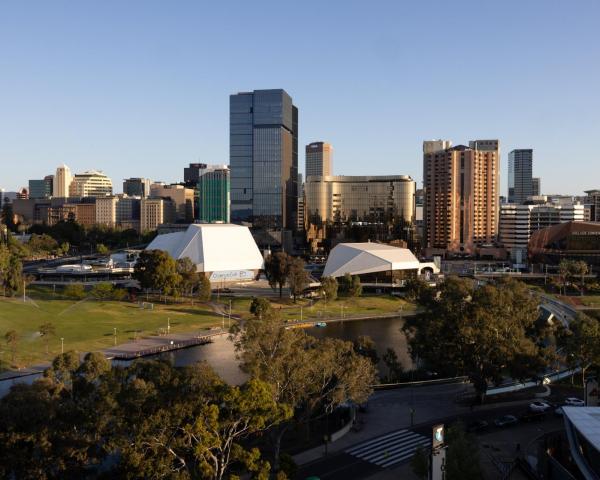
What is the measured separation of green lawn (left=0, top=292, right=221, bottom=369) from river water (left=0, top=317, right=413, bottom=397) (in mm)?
5976

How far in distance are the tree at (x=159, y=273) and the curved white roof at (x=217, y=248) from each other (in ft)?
45.3

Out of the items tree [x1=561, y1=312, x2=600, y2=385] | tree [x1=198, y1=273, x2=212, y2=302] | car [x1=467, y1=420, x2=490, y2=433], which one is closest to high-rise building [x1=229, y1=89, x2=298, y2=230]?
tree [x1=198, y1=273, x2=212, y2=302]

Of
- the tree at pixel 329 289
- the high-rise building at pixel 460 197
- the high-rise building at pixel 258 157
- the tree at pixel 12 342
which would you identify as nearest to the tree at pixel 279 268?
the tree at pixel 329 289

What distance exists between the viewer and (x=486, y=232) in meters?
140

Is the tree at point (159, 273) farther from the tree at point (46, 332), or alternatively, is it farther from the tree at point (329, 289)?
the tree at point (46, 332)

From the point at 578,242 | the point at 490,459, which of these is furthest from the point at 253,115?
the point at 490,459

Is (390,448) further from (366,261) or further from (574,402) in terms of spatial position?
(366,261)

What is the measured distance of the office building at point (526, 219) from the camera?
143500 millimetres

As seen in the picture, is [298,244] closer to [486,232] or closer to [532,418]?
[486,232]

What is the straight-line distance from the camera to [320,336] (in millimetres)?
61469

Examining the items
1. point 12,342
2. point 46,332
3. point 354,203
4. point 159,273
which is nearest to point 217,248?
point 159,273

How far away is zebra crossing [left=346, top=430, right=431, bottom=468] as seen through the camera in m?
27.7

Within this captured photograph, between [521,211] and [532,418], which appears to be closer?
[532,418]

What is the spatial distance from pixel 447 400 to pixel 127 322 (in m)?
36.9
